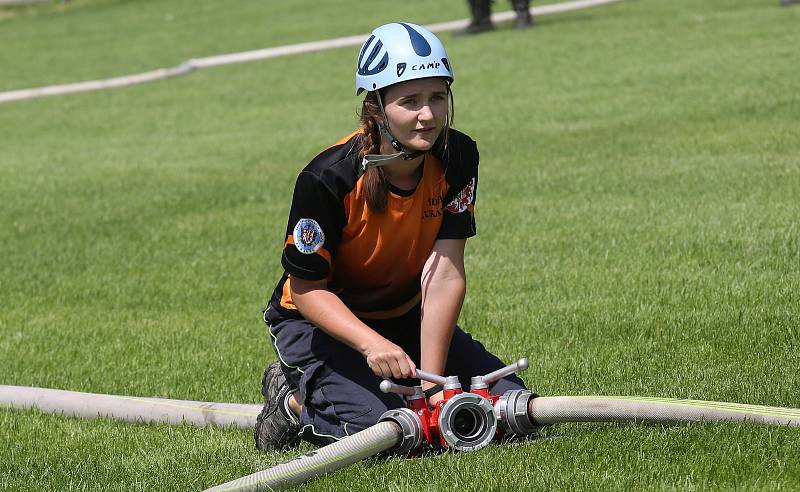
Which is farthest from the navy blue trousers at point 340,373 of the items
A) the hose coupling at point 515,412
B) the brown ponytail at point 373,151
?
the brown ponytail at point 373,151

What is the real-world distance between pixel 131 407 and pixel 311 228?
1550mm

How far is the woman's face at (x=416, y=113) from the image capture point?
4.93 m

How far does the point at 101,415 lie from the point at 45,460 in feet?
2.66

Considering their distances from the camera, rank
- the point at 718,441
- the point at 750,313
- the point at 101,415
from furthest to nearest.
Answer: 1. the point at 750,313
2. the point at 101,415
3. the point at 718,441

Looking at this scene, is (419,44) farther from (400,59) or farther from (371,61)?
(371,61)

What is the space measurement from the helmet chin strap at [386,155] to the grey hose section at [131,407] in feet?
4.52

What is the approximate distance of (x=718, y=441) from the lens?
177 inches

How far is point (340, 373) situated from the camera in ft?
17.2

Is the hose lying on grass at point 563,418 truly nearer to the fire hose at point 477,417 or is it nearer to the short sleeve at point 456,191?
the fire hose at point 477,417

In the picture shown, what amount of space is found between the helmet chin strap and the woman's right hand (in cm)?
70

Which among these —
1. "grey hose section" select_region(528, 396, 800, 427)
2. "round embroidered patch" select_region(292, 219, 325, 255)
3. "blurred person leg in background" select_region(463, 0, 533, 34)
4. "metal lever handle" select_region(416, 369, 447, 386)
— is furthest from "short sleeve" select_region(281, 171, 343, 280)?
"blurred person leg in background" select_region(463, 0, 533, 34)

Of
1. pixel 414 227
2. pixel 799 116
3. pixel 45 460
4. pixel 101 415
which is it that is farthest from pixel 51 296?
pixel 799 116

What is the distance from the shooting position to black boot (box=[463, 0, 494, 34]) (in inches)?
966

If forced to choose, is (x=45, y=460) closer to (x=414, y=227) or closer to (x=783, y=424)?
(x=414, y=227)
